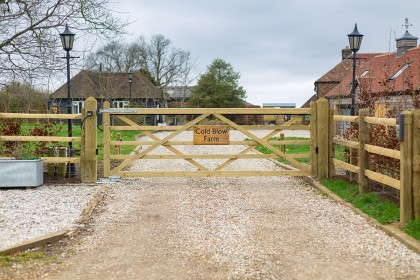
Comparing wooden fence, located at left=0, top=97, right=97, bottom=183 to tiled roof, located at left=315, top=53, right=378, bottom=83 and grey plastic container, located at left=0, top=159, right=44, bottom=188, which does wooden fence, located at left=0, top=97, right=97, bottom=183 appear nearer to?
grey plastic container, located at left=0, top=159, right=44, bottom=188

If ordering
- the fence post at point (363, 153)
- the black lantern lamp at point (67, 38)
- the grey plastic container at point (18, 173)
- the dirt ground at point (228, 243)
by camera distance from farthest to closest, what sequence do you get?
the black lantern lamp at point (67, 38) → the grey plastic container at point (18, 173) → the fence post at point (363, 153) → the dirt ground at point (228, 243)

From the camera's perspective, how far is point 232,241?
6.23m

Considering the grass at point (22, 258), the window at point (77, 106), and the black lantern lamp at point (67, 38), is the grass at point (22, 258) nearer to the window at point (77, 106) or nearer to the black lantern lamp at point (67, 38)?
the black lantern lamp at point (67, 38)

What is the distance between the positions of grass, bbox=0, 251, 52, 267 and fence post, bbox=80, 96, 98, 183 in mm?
5331

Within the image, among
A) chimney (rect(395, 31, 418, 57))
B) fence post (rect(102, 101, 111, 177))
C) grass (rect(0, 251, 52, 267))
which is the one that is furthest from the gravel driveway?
chimney (rect(395, 31, 418, 57))

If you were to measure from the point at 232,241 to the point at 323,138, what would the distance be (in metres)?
5.66

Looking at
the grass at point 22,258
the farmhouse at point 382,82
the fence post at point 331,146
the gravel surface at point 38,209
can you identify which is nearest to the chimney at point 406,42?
the farmhouse at point 382,82

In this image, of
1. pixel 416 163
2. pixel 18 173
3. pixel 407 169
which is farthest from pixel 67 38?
pixel 416 163

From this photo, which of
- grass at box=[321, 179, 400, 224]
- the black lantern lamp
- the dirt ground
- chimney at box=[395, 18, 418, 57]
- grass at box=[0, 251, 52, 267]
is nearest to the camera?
the dirt ground

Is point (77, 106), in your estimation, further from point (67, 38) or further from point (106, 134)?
point (106, 134)

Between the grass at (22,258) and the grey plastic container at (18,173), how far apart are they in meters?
4.85

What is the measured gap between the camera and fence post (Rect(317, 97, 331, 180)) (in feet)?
36.9

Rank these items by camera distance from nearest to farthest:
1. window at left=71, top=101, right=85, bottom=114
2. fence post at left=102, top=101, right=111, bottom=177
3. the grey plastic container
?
the grey plastic container, fence post at left=102, top=101, right=111, bottom=177, window at left=71, top=101, right=85, bottom=114

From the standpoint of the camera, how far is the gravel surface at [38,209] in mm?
6617
